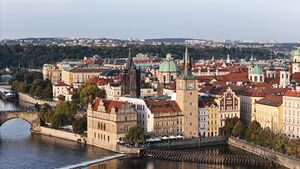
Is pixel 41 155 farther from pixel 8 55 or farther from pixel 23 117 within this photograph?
pixel 8 55

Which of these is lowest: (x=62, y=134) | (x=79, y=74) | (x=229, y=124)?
(x=62, y=134)

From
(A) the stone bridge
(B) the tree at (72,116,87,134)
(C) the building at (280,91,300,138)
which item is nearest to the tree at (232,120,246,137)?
(C) the building at (280,91,300,138)

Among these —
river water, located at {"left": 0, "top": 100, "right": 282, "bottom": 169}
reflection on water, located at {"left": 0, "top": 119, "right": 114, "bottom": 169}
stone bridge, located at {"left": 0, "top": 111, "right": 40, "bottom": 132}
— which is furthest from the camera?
stone bridge, located at {"left": 0, "top": 111, "right": 40, "bottom": 132}

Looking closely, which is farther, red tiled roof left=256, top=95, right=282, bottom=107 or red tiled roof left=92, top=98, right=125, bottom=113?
red tiled roof left=256, top=95, right=282, bottom=107

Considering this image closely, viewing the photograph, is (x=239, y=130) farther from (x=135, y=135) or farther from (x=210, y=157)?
(x=135, y=135)

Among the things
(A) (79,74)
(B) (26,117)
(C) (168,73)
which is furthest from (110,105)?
(A) (79,74)

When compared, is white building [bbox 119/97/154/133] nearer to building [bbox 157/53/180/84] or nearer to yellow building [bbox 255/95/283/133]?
yellow building [bbox 255/95/283/133]

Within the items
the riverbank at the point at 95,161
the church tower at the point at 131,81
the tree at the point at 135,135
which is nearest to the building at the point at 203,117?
the church tower at the point at 131,81
